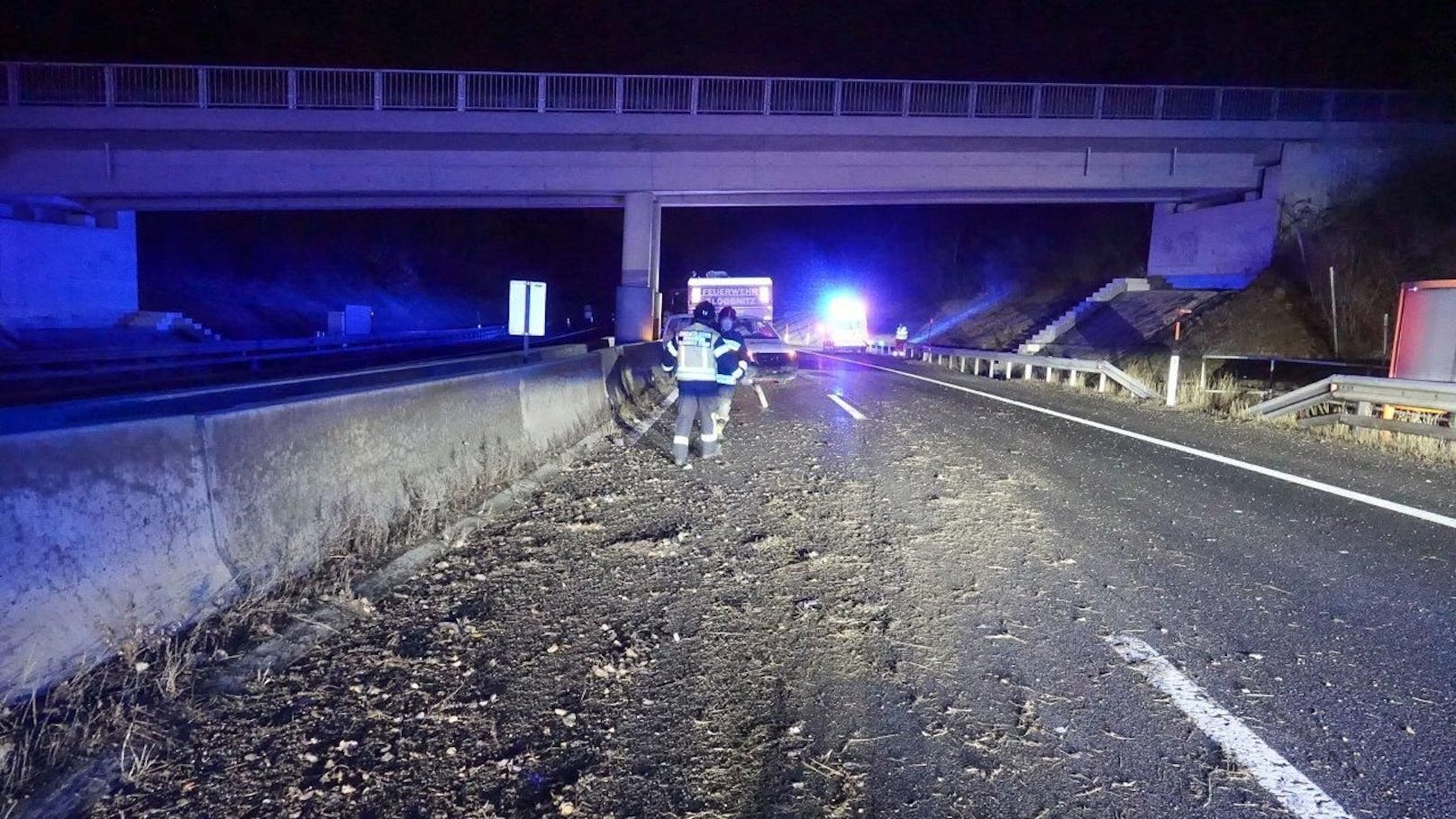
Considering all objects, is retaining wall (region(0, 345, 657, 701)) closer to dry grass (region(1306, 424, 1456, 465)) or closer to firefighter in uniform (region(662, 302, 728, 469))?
firefighter in uniform (region(662, 302, 728, 469))

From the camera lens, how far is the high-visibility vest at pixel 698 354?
959 centimetres

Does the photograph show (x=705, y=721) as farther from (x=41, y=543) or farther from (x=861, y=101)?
(x=861, y=101)

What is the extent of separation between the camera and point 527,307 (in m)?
11.0

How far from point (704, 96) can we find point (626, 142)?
9.19 feet

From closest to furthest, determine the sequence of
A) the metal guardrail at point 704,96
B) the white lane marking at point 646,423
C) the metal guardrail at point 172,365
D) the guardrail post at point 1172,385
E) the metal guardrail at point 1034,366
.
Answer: the white lane marking at point 646,423
the metal guardrail at point 172,365
the guardrail post at point 1172,385
the metal guardrail at point 1034,366
the metal guardrail at point 704,96

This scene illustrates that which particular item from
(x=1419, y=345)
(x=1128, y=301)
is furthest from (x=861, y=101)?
(x=1419, y=345)

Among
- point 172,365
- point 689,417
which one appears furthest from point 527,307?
point 172,365

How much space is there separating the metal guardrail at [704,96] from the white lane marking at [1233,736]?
22.1 meters

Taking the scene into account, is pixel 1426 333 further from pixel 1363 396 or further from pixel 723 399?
pixel 723 399

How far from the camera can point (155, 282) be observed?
41.8m

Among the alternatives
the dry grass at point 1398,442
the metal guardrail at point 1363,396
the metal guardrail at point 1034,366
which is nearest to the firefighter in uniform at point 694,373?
the dry grass at point 1398,442

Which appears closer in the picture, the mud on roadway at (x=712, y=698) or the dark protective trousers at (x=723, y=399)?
the mud on roadway at (x=712, y=698)

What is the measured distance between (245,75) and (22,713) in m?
24.1

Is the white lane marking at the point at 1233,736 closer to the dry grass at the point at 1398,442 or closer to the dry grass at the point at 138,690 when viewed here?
the dry grass at the point at 138,690
